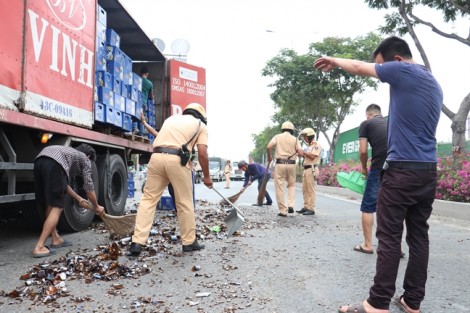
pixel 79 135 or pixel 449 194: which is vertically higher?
pixel 79 135

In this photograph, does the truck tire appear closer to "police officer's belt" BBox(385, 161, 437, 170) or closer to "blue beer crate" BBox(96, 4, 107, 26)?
"blue beer crate" BBox(96, 4, 107, 26)

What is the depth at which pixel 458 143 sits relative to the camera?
37.6ft

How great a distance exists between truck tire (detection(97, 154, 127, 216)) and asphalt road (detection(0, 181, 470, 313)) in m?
0.57

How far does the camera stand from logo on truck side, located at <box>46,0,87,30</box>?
4759mm

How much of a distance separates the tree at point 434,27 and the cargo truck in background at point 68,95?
822 cm

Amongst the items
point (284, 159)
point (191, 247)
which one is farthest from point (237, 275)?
point (284, 159)

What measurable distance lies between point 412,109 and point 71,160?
369 cm

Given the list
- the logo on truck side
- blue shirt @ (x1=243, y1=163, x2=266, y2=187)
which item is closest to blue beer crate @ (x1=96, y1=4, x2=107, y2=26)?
the logo on truck side

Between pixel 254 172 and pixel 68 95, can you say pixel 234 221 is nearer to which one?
pixel 68 95

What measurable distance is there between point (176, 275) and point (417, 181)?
7.42 ft

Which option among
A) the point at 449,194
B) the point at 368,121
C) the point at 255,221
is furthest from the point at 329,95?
the point at 368,121

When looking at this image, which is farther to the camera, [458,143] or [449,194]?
[458,143]

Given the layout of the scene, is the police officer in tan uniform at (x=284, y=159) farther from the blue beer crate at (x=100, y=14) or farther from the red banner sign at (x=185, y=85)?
the blue beer crate at (x=100, y=14)

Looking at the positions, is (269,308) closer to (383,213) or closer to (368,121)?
(383,213)
